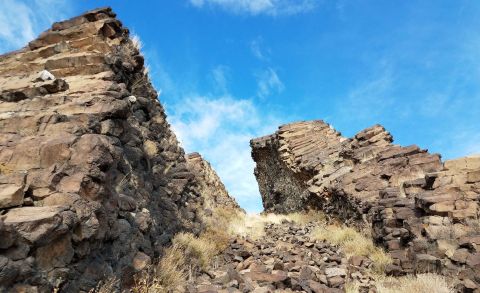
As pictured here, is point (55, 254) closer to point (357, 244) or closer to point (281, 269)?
point (281, 269)

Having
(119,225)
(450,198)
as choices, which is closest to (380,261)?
(450,198)

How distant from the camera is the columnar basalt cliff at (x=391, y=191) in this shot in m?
8.50

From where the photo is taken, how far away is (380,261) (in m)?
9.64

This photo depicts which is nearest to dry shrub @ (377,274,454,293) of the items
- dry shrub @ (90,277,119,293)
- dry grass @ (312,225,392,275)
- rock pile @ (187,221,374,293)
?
rock pile @ (187,221,374,293)

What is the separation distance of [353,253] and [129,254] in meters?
7.09

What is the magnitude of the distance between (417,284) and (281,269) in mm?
2971

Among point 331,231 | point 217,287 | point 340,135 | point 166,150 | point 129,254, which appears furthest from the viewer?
→ point 340,135

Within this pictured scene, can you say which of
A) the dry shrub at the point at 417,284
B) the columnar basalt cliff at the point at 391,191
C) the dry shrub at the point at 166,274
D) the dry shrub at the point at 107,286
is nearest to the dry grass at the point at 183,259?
the dry shrub at the point at 166,274

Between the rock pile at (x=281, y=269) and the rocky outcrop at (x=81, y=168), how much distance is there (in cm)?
134

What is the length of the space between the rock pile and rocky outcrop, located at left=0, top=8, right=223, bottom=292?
1340 mm

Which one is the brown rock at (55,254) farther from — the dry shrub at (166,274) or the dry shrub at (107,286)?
the dry shrub at (166,274)

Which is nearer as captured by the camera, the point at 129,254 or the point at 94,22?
the point at 129,254

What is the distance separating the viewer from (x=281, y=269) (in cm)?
914

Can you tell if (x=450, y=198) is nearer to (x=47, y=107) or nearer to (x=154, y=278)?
(x=154, y=278)
